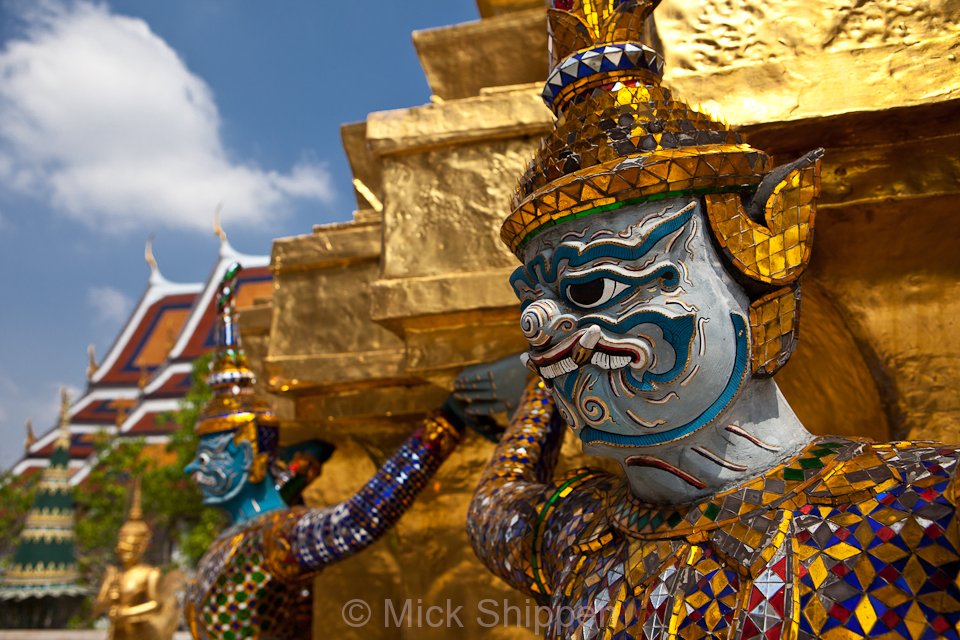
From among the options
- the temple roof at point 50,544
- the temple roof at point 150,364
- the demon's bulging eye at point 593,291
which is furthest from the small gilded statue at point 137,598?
the temple roof at point 150,364

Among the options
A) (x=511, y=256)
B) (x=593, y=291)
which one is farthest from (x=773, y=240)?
(x=511, y=256)

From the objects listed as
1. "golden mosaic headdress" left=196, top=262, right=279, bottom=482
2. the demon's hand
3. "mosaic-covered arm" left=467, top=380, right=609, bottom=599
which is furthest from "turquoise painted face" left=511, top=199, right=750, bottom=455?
"golden mosaic headdress" left=196, top=262, right=279, bottom=482

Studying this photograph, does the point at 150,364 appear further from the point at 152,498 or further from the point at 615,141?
the point at 615,141

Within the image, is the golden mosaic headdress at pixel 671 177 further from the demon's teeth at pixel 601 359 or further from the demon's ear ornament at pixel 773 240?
the demon's teeth at pixel 601 359

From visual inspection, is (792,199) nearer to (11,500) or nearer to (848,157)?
(848,157)

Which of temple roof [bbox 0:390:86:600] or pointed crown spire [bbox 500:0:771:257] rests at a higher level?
temple roof [bbox 0:390:86:600]

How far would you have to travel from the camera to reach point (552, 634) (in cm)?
153

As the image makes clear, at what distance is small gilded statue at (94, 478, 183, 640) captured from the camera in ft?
14.6

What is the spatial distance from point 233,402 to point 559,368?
2.19m

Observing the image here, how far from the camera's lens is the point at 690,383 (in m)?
1.32

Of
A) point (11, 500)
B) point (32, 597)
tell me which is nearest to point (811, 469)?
point (32, 597)

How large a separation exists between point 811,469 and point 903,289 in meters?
0.85

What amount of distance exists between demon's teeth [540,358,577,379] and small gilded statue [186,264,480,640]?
1.22 m

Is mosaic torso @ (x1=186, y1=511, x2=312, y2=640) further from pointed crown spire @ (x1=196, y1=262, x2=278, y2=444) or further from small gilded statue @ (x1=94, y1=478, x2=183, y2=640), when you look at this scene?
small gilded statue @ (x1=94, y1=478, x2=183, y2=640)
